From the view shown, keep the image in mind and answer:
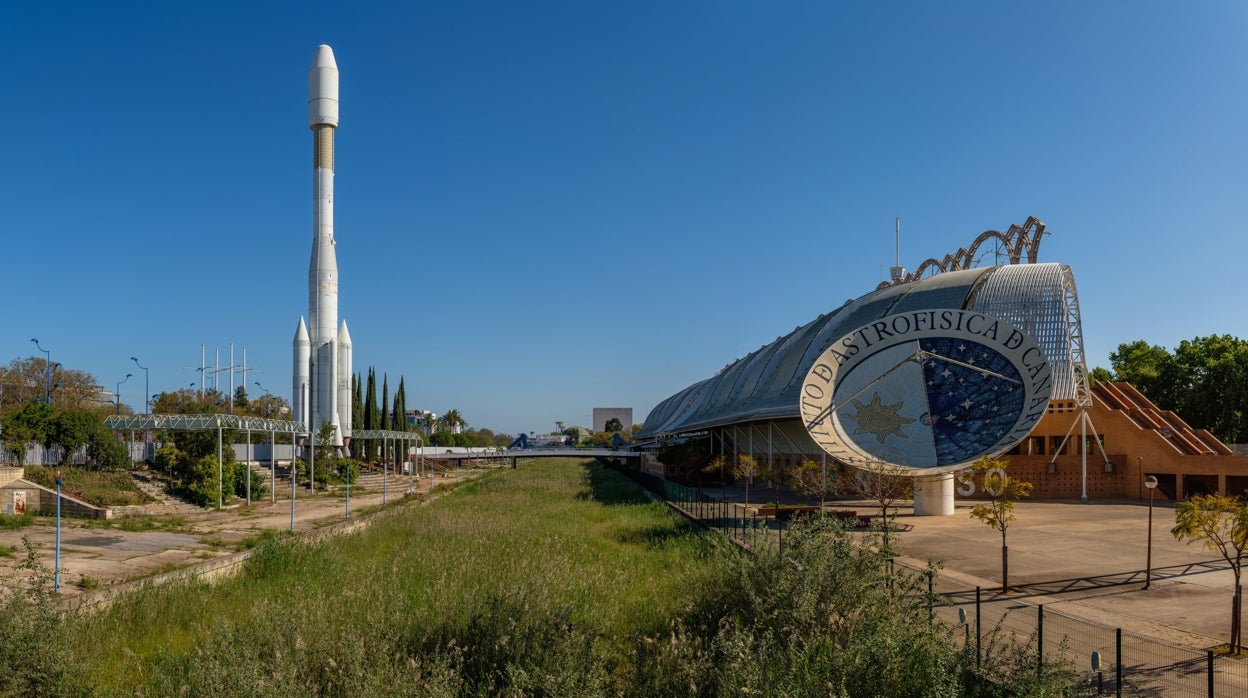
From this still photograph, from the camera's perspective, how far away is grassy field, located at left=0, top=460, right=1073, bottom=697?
10.5 m

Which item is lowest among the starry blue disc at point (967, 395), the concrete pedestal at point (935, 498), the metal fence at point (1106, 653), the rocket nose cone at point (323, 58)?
the concrete pedestal at point (935, 498)

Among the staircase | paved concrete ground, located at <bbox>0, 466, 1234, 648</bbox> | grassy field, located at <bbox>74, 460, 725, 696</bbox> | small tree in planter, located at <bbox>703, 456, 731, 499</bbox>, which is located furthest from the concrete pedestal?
the staircase

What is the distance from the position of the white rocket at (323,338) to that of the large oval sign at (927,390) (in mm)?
43725

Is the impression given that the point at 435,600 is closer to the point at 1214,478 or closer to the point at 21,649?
the point at 21,649

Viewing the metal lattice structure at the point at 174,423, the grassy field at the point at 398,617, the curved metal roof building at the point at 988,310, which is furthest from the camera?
the curved metal roof building at the point at 988,310

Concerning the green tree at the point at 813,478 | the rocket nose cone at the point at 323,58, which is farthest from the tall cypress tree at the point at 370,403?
the green tree at the point at 813,478

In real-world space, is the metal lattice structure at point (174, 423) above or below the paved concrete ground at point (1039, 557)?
above

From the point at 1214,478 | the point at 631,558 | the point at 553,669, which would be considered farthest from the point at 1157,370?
the point at 553,669

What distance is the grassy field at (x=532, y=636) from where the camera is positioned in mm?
10508

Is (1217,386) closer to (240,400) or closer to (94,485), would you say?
(94,485)

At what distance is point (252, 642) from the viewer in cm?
1227

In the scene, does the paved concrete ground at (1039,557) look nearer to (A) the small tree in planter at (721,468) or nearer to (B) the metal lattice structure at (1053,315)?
(B) the metal lattice structure at (1053,315)

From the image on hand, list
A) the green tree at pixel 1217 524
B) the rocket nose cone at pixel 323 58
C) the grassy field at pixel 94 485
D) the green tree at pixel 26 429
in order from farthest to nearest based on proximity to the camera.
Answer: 1. the rocket nose cone at pixel 323 58
2. the green tree at pixel 26 429
3. the grassy field at pixel 94 485
4. the green tree at pixel 1217 524

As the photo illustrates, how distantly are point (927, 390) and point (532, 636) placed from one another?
28.5 metres
